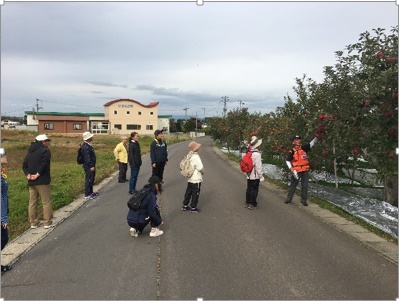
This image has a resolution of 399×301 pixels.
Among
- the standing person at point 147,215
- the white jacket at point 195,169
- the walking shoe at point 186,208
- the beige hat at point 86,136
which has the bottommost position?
the walking shoe at point 186,208

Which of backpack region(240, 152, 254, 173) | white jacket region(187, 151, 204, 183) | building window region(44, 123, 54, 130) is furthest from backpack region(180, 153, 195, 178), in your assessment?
building window region(44, 123, 54, 130)

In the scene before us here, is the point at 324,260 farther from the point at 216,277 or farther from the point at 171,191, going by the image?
the point at 171,191

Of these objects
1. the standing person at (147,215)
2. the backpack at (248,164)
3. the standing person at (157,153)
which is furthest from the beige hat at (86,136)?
the backpack at (248,164)

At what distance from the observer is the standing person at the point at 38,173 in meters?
5.51

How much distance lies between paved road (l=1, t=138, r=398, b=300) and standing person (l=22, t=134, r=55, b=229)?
0.45 meters

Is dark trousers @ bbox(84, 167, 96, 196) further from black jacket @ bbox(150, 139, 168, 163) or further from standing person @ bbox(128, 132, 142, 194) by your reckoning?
black jacket @ bbox(150, 139, 168, 163)

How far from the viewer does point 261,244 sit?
491cm

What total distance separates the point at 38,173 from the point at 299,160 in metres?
5.52

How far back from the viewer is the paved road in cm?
347

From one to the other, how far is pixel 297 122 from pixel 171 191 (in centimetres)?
436

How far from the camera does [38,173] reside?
5.47 meters

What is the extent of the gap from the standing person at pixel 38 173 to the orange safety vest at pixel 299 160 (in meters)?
5.29

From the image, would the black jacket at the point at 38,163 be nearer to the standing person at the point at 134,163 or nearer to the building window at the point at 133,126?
the standing person at the point at 134,163

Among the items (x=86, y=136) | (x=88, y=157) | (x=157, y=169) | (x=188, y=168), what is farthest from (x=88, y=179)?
(x=188, y=168)
